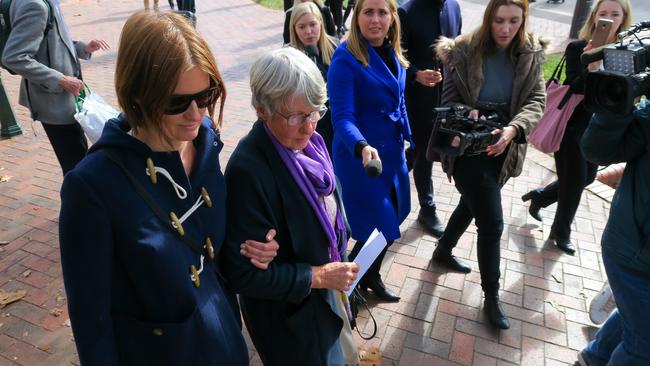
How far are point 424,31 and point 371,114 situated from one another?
1.44 m

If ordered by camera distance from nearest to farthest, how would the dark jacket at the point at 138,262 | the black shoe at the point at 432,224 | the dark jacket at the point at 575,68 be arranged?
the dark jacket at the point at 138,262
the dark jacket at the point at 575,68
the black shoe at the point at 432,224

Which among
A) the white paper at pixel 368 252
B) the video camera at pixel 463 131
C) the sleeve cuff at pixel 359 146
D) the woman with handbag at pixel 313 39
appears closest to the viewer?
the white paper at pixel 368 252

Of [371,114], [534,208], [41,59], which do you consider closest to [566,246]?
[534,208]

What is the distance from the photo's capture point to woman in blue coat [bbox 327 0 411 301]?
259 cm

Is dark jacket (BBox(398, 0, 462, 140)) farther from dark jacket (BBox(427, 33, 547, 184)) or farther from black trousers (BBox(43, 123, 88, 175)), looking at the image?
black trousers (BBox(43, 123, 88, 175))

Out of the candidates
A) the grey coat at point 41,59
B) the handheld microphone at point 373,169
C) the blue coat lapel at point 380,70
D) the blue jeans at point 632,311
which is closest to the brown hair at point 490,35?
the blue coat lapel at point 380,70

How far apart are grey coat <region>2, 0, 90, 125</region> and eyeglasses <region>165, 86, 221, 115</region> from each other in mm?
2392

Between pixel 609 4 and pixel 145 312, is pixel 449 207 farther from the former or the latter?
pixel 145 312

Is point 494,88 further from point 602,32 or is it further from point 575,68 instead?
point 602,32

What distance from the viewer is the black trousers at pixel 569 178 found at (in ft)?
11.4

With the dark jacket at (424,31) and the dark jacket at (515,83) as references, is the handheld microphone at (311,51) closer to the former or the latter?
the dark jacket at (424,31)

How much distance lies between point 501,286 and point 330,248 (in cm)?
210

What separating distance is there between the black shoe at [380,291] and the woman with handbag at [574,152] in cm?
163

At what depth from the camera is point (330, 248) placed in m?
1.83
